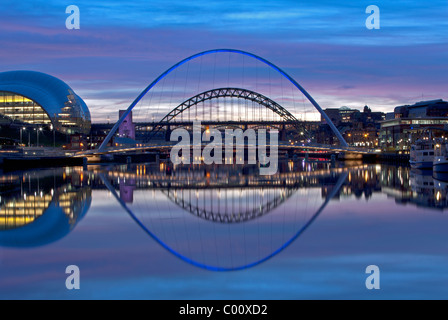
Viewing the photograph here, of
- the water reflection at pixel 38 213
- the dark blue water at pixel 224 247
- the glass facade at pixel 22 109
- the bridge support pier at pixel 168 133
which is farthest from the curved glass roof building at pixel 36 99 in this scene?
the dark blue water at pixel 224 247

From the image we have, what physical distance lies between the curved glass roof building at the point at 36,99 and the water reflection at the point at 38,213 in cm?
7916

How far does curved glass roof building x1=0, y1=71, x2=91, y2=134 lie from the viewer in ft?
370

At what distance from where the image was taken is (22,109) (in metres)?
115

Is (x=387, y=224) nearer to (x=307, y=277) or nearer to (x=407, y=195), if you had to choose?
(x=307, y=277)

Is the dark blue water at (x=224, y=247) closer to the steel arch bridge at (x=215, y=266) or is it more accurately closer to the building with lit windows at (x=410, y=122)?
the steel arch bridge at (x=215, y=266)

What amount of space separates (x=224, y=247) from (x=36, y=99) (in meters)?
104

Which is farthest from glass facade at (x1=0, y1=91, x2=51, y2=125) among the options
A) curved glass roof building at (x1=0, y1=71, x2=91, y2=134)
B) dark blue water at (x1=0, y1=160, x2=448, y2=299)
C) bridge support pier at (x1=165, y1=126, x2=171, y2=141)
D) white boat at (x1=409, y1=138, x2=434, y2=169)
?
dark blue water at (x1=0, y1=160, x2=448, y2=299)
